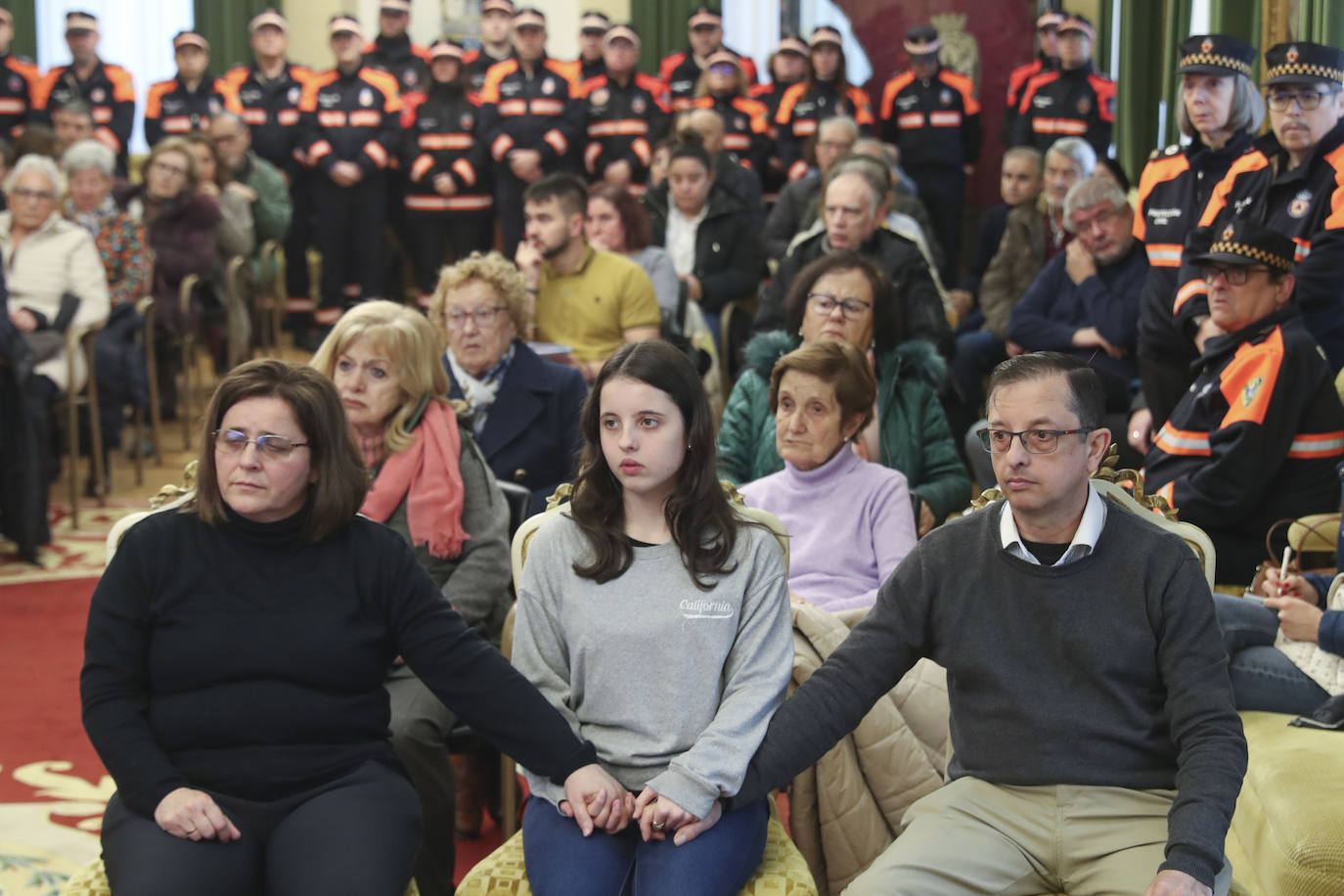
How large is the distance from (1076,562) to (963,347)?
3.91m

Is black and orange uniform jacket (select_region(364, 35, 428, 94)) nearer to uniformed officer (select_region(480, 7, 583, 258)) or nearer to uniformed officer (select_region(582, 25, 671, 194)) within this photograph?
uniformed officer (select_region(480, 7, 583, 258))

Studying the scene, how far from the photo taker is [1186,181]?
4633 millimetres

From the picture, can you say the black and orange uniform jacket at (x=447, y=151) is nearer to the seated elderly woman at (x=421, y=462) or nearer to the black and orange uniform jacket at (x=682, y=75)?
the black and orange uniform jacket at (x=682, y=75)

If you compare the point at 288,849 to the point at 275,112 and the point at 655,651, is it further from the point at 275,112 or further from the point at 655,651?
the point at 275,112

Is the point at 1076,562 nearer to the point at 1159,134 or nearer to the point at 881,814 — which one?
the point at 881,814

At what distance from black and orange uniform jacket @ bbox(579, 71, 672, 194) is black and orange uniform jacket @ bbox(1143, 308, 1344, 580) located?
538 centimetres

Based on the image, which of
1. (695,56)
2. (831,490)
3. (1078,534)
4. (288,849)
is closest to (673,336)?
(831,490)

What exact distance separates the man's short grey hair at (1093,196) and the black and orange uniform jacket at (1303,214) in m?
0.64

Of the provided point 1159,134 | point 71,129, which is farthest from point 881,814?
point 71,129

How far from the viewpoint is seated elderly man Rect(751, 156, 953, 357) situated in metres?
4.32

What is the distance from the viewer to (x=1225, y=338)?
3371 millimetres

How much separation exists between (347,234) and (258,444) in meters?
6.86

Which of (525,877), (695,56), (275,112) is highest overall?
(695,56)

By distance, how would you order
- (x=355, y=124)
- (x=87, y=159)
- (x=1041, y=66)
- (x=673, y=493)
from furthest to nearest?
(x=355, y=124) < (x=1041, y=66) < (x=87, y=159) < (x=673, y=493)
